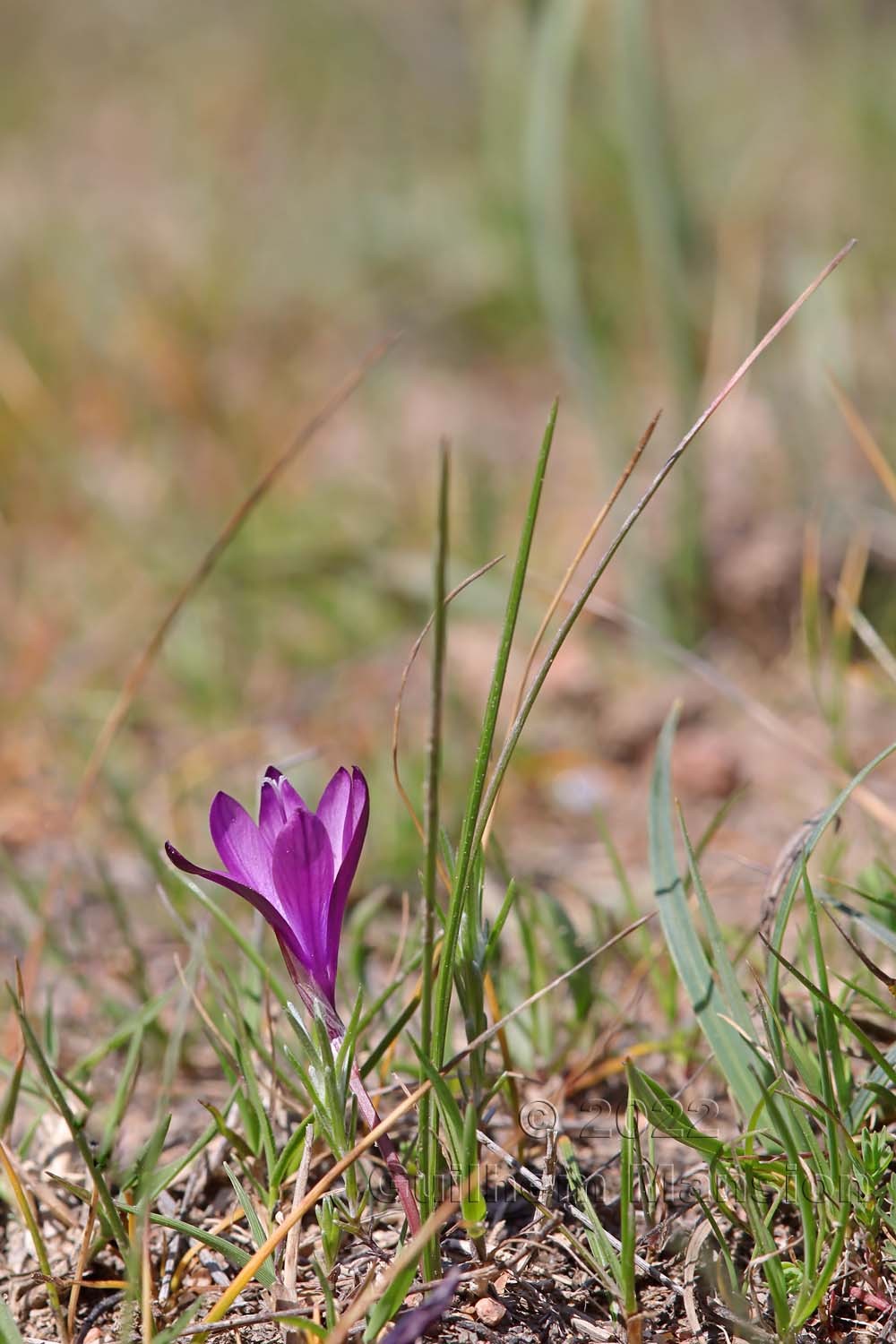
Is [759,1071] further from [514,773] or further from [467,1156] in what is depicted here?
[514,773]

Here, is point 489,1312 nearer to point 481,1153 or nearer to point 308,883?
point 481,1153

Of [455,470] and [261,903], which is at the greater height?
[455,470]

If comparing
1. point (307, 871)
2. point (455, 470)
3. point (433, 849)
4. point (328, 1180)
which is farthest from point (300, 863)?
point (455, 470)

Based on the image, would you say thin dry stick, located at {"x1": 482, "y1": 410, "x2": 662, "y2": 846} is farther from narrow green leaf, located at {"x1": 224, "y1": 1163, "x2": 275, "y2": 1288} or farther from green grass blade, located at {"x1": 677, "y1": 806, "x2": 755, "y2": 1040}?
narrow green leaf, located at {"x1": 224, "y1": 1163, "x2": 275, "y2": 1288}

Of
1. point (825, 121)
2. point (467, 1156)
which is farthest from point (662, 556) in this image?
point (825, 121)

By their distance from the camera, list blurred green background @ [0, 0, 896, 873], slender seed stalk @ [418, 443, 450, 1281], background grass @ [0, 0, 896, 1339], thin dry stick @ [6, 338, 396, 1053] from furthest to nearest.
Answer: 1. blurred green background @ [0, 0, 896, 873]
2. background grass @ [0, 0, 896, 1339]
3. thin dry stick @ [6, 338, 396, 1053]
4. slender seed stalk @ [418, 443, 450, 1281]

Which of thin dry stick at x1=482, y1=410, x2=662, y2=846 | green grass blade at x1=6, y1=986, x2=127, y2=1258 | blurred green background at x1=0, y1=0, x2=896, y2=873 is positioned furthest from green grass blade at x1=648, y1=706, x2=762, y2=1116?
blurred green background at x1=0, y1=0, x2=896, y2=873

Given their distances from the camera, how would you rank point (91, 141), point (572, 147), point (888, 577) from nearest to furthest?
point (888, 577)
point (572, 147)
point (91, 141)
